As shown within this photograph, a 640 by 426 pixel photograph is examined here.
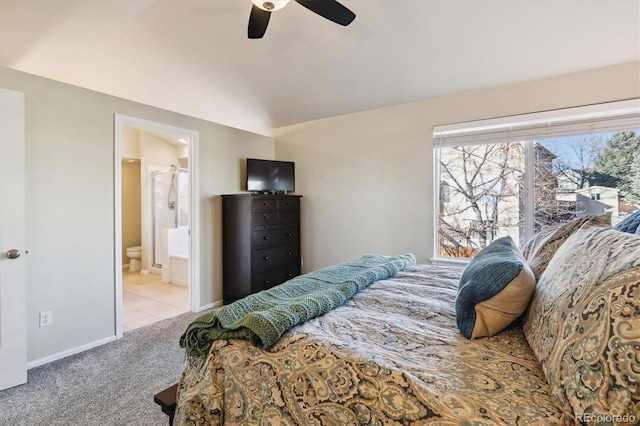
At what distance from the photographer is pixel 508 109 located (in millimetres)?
3062

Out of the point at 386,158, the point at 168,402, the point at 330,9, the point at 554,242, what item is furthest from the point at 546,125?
the point at 168,402

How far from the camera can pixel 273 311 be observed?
1.18 meters

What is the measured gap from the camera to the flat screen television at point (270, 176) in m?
4.06

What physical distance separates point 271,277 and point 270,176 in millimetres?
1354

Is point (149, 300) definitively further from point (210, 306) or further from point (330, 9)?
point (330, 9)

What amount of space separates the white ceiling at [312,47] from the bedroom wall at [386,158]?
139mm

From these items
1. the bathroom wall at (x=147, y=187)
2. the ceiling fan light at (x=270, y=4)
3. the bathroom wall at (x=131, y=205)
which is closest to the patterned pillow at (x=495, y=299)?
the ceiling fan light at (x=270, y=4)

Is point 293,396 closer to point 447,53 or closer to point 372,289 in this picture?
point 372,289

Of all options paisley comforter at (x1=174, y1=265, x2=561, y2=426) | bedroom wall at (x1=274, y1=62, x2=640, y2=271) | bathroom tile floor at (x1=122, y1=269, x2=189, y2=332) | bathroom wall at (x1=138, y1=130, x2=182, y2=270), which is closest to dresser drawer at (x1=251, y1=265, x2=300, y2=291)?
bedroom wall at (x1=274, y1=62, x2=640, y2=271)

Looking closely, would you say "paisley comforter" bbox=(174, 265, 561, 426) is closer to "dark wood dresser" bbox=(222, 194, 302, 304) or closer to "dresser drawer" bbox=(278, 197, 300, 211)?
"dark wood dresser" bbox=(222, 194, 302, 304)

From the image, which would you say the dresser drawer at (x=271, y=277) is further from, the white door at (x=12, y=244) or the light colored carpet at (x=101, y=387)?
the white door at (x=12, y=244)

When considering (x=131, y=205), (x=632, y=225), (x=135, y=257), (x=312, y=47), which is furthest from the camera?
(x=131, y=205)

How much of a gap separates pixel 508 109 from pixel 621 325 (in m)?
2.98

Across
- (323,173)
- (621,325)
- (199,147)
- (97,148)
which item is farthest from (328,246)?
(621,325)
